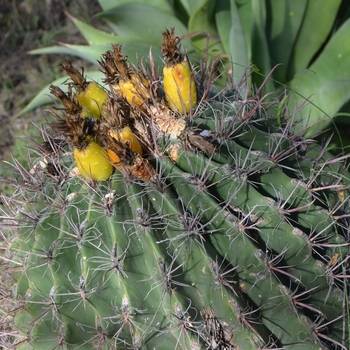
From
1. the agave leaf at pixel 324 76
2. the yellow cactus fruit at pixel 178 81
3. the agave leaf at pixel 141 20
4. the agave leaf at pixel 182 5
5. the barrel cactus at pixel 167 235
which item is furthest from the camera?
the agave leaf at pixel 182 5

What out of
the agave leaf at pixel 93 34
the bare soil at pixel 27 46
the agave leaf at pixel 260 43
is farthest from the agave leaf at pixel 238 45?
the bare soil at pixel 27 46

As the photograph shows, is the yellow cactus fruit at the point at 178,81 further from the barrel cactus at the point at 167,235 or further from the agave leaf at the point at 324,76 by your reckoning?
the agave leaf at the point at 324,76

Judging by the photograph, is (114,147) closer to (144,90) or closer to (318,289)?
(144,90)

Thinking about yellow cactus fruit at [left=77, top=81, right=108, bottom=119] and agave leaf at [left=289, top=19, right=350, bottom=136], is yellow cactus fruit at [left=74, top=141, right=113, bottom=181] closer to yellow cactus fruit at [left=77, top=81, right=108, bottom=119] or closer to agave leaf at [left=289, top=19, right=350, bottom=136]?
yellow cactus fruit at [left=77, top=81, right=108, bottom=119]

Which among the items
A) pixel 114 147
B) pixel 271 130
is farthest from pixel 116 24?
pixel 114 147

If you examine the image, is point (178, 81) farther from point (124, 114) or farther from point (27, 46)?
point (27, 46)

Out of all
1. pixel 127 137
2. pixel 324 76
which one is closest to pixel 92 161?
pixel 127 137
